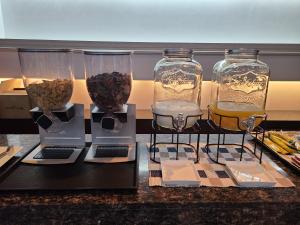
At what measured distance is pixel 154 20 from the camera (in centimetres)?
189

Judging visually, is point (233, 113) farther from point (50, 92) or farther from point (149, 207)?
point (50, 92)

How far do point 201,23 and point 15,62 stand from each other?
1391mm

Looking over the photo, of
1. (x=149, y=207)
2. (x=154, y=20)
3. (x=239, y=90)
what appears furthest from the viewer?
(x=154, y=20)

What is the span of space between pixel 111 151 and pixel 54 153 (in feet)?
0.56

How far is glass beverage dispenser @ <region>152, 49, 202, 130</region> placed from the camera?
75 cm

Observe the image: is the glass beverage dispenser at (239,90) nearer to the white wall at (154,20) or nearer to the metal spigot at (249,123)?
the metal spigot at (249,123)

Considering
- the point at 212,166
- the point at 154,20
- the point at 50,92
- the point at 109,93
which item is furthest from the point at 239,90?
the point at 154,20

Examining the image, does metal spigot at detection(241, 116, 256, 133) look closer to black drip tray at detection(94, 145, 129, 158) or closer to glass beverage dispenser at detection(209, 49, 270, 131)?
glass beverage dispenser at detection(209, 49, 270, 131)

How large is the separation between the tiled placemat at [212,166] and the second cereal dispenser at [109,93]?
10cm

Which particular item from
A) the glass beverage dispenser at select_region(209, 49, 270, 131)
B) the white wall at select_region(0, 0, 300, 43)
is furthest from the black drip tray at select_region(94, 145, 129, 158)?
the white wall at select_region(0, 0, 300, 43)

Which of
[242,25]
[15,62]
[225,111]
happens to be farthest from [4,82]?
[242,25]

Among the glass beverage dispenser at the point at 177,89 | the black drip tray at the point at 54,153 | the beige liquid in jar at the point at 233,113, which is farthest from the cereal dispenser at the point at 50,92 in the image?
the beige liquid in jar at the point at 233,113

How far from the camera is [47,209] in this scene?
568 mm

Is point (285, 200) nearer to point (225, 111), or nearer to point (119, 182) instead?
point (225, 111)
